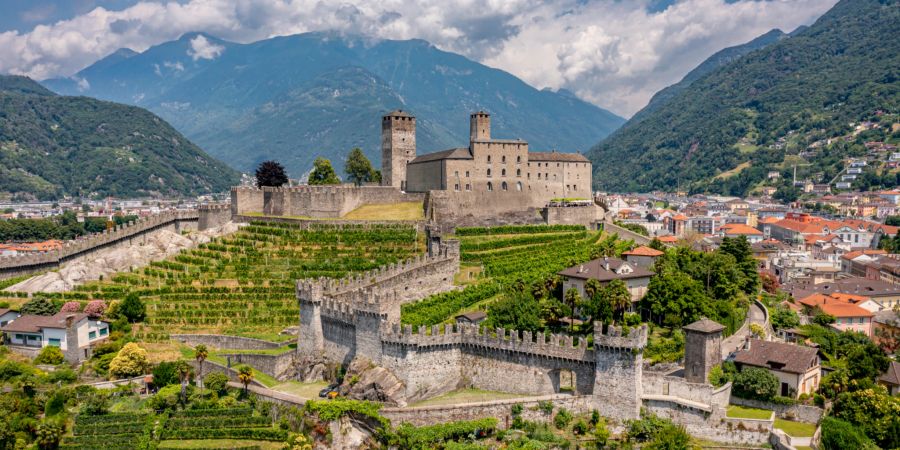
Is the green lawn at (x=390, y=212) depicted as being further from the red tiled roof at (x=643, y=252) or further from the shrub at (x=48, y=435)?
the shrub at (x=48, y=435)

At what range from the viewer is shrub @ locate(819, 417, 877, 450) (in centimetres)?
3866

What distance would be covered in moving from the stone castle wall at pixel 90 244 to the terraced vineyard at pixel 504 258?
105ft

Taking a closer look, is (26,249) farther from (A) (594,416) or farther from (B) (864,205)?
(B) (864,205)

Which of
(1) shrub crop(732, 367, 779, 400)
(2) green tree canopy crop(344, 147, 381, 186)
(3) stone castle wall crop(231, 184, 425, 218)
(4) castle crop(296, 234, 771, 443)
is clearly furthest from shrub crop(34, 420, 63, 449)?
(2) green tree canopy crop(344, 147, 381, 186)

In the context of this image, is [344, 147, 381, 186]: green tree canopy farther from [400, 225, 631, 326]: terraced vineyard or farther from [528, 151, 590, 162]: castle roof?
[400, 225, 631, 326]: terraced vineyard

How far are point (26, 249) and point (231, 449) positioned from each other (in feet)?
246

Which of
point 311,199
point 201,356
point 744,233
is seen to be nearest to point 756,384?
point 201,356

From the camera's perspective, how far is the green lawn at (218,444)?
4075cm

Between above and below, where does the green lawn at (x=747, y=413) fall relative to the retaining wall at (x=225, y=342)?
below

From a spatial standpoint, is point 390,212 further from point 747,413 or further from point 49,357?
point 747,413

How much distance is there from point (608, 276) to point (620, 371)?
1291cm

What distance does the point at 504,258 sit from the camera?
216 ft

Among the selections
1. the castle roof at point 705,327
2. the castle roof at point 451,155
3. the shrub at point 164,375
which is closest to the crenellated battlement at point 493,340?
the castle roof at point 705,327

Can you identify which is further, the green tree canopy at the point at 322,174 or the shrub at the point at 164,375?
the green tree canopy at the point at 322,174
